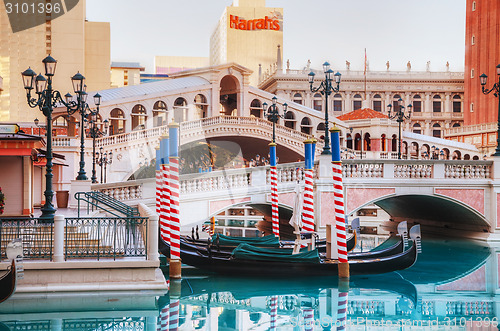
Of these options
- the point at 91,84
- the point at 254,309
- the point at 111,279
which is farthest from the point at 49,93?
the point at 91,84

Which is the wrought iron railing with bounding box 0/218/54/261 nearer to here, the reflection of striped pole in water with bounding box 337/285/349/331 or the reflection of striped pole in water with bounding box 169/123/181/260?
the reflection of striped pole in water with bounding box 169/123/181/260

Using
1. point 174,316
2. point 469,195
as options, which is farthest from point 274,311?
point 469,195

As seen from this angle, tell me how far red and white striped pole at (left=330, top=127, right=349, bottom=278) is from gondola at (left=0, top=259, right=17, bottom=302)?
645 cm

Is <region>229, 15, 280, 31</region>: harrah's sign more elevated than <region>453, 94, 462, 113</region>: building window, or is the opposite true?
<region>229, 15, 280, 31</region>: harrah's sign

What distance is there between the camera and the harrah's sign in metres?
85.9

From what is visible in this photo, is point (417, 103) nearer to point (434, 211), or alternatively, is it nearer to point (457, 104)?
point (457, 104)

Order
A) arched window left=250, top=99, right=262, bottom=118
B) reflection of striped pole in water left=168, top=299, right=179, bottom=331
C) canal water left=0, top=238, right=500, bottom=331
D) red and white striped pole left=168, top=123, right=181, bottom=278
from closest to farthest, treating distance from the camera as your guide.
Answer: reflection of striped pole in water left=168, top=299, right=179, bottom=331
canal water left=0, top=238, right=500, bottom=331
red and white striped pole left=168, top=123, right=181, bottom=278
arched window left=250, top=99, right=262, bottom=118

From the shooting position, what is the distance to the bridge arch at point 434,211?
20.5 metres

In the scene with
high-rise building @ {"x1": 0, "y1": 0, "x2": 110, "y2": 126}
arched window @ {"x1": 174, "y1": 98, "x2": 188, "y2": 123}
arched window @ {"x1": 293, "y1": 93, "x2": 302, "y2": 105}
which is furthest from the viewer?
arched window @ {"x1": 293, "y1": 93, "x2": 302, "y2": 105}

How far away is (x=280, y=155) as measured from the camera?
145ft

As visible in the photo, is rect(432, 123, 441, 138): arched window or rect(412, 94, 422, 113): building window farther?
rect(432, 123, 441, 138): arched window

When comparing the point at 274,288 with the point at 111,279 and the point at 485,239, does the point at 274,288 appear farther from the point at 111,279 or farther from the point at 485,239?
the point at 485,239

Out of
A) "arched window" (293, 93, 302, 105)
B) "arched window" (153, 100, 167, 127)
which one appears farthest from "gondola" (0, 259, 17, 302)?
"arched window" (293, 93, 302, 105)

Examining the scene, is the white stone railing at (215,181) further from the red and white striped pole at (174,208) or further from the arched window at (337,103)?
the arched window at (337,103)
